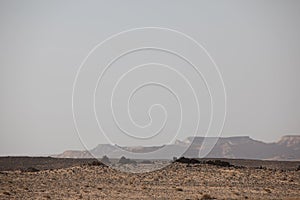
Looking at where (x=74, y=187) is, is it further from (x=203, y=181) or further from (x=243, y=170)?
Result: (x=243, y=170)

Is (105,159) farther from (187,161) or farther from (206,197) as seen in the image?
(206,197)

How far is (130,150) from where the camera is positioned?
6869 centimetres

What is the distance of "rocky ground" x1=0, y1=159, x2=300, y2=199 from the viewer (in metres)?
42.8

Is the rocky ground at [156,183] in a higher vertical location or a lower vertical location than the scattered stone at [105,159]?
lower

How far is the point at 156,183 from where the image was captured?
49531mm

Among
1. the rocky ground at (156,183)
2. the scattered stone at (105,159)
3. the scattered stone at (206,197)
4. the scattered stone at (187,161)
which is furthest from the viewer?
the scattered stone at (105,159)

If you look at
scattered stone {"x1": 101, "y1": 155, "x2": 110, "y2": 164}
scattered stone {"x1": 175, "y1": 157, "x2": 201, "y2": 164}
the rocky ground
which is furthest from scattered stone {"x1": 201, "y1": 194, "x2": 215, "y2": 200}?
scattered stone {"x1": 101, "y1": 155, "x2": 110, "y2": 164}

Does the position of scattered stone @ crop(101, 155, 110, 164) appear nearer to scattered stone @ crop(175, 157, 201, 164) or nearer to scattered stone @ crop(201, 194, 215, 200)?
scattered stone @ crop(175, 157, 201, 164)

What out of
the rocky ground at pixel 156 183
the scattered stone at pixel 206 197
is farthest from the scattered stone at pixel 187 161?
the scattered stone at pixel 206 197

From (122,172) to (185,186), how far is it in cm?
1063

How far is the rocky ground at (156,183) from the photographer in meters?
42.8

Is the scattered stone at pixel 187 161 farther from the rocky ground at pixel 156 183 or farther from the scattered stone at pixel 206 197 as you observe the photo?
the scattered stone at pixel 206 197

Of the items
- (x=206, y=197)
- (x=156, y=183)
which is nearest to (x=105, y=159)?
(x=156, y=183)

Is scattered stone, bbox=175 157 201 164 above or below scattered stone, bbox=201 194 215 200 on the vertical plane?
above
